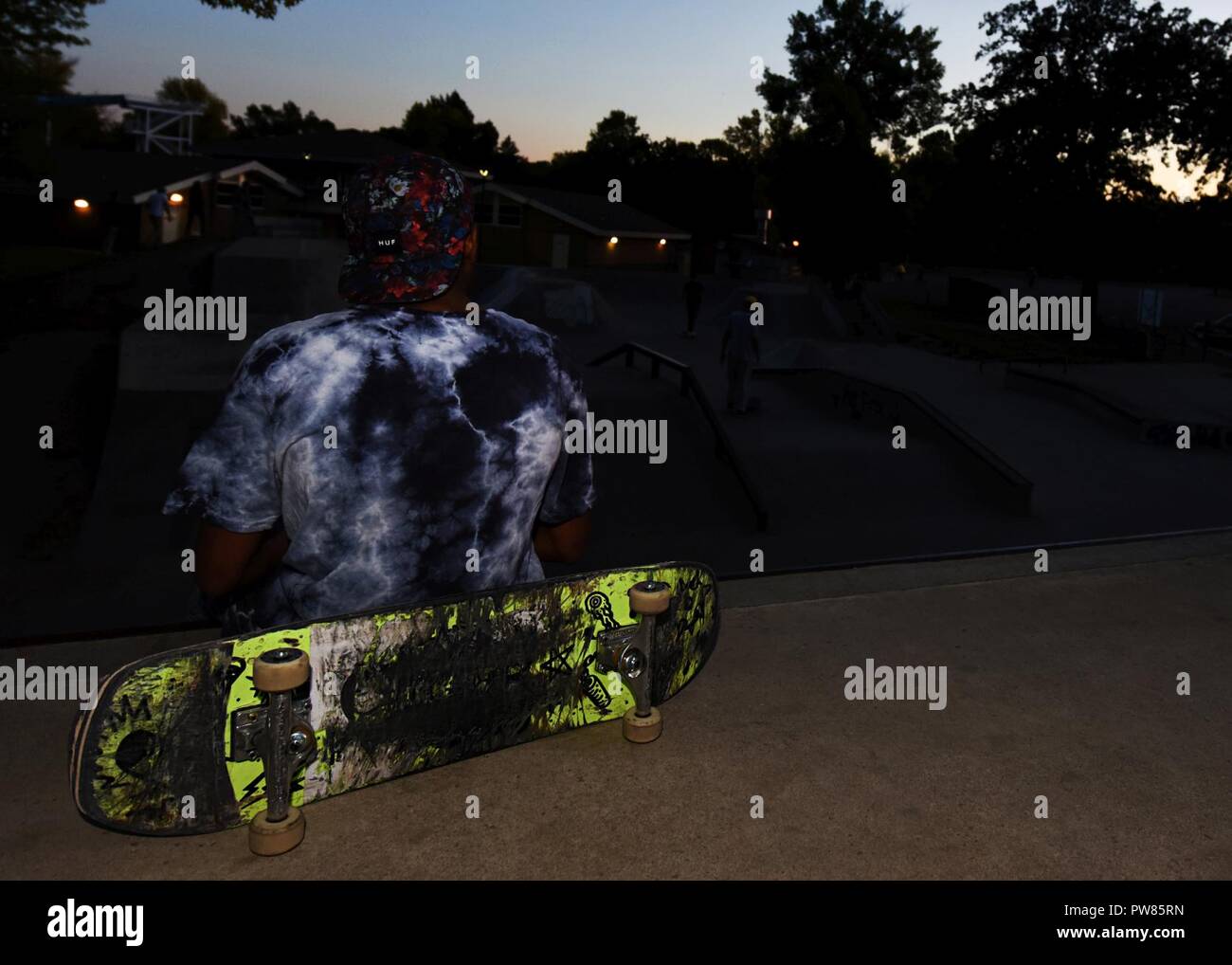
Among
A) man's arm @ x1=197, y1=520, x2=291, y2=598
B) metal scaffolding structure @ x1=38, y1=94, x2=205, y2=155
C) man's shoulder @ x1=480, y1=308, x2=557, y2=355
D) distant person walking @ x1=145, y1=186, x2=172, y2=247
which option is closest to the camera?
man's arm @ x1=197, y1=520, x2=291, y2=598

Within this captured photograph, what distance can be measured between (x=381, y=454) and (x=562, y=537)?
676 millimetres

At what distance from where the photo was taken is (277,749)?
2.10m

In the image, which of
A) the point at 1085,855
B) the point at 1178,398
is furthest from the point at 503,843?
the point at 1178,398

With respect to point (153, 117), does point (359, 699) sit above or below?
below

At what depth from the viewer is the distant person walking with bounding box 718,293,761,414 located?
14.6 meters

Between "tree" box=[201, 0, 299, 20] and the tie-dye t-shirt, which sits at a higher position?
"tree" box=[201, 0, 299, 20]

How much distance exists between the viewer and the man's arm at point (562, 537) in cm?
275

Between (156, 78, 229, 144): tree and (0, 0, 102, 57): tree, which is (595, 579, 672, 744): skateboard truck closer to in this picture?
(0, 0, 102, 57): tree

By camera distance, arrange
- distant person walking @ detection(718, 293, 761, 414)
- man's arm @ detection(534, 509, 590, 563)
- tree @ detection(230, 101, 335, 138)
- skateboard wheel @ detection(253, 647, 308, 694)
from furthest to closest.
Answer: tree @ detection(230, 101, 335, 138), distant person walking @ detection(718, 293, 761, 414), man's arm @ detection(534, 509, 590, 563), skateboard wheel @ detection(253, 647, 308, 694)

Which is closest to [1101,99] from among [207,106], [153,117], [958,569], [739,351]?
[739,351]

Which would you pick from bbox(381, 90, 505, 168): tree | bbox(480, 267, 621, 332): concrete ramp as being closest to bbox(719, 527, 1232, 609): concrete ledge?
bbox(480, 267, 621, 332): concrete ramp

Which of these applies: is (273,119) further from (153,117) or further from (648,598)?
(648,598)

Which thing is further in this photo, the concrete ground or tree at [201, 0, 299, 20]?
tree at [201, 0, 299, 20]
